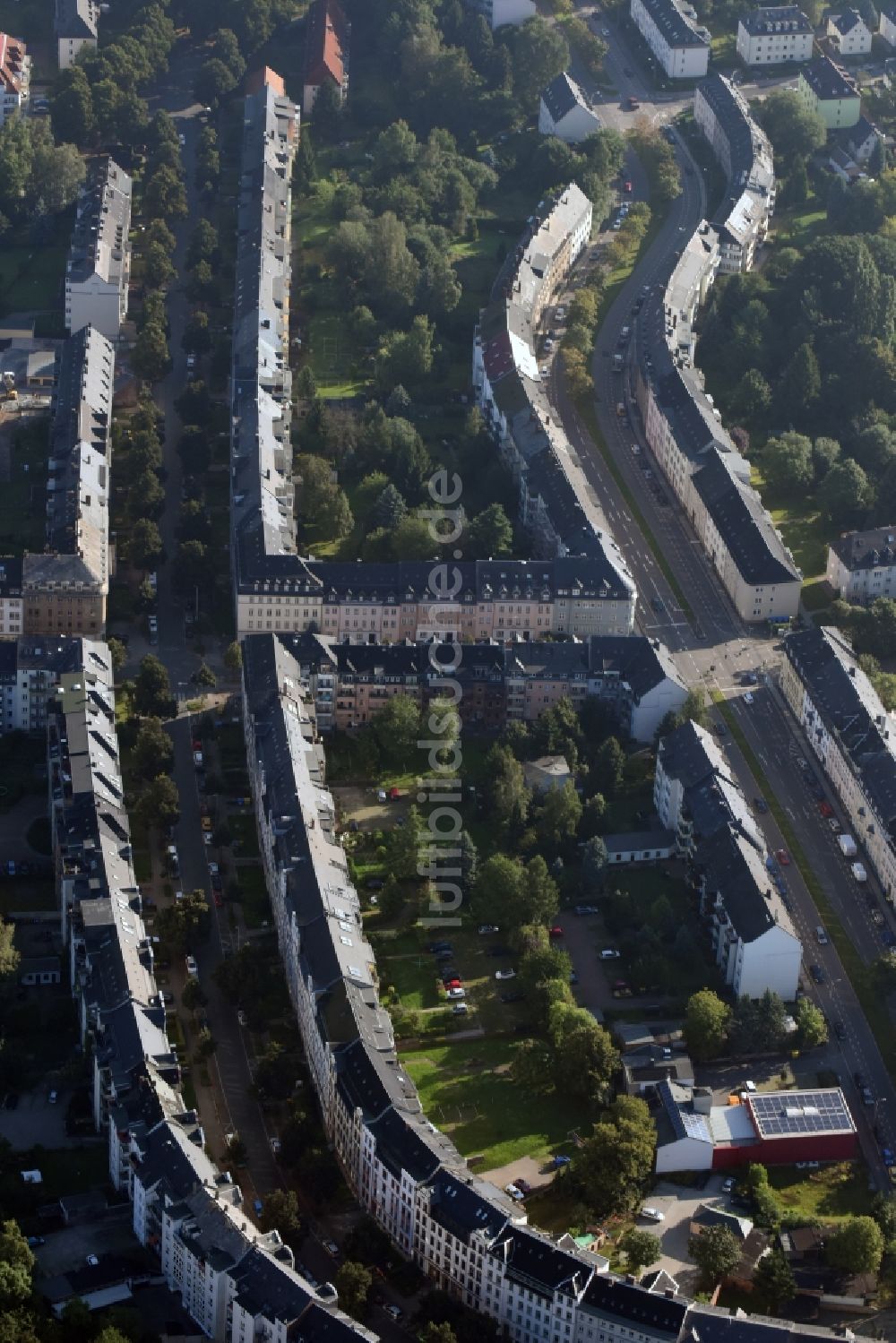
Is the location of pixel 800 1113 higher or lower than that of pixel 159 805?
higher

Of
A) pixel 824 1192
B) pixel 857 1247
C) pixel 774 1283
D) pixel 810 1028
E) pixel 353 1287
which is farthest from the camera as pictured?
pixel 810 1028

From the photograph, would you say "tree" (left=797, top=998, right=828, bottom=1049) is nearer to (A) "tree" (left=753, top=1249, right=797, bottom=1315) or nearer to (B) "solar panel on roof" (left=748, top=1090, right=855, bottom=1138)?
(B) "solar panel on roof" (left=748, top=1090, right=855, bottom=1138)

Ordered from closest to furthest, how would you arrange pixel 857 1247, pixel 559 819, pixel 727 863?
pixel 857 1247
pixel 727 863
pixel 559 819

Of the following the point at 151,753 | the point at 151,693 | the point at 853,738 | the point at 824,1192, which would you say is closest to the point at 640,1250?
the point at 824,1192

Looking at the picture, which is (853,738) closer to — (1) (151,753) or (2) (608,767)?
(2) (608,767)

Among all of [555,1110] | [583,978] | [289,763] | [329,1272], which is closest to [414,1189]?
[329,1272]

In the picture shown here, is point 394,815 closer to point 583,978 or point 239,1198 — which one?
point 583,978

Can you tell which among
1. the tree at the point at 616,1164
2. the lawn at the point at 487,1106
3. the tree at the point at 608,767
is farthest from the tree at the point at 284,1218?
the tree at the point at 608,767
